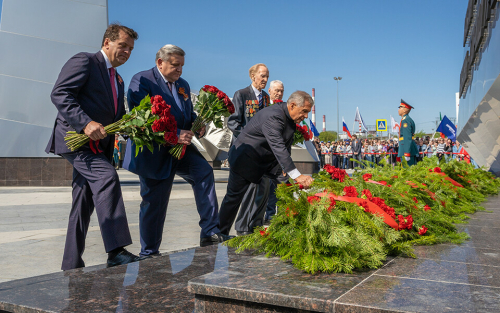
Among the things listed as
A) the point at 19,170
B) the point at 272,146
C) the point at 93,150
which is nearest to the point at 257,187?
the point at 272,146

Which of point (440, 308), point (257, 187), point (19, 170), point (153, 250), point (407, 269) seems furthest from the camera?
point (19, 170)

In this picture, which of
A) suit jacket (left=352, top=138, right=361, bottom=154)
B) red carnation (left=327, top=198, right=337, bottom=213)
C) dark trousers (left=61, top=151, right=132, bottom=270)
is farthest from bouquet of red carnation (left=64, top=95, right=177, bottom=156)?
suit jacket (left=352, top=138, right=361, bottom=154)

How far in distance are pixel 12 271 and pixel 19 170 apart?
10191mm

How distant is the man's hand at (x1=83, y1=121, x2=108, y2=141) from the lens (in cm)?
323

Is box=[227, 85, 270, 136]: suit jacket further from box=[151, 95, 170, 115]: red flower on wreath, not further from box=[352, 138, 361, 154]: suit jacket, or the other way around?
box=[352, 138, 361, 154]: suit jacket

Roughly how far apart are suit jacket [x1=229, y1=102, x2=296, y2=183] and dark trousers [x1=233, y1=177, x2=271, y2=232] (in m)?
0.34

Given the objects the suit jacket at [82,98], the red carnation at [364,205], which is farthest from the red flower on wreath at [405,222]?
the suit jacket at [82,98]

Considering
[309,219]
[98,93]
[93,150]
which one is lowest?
[309,219]

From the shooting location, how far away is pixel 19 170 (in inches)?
505

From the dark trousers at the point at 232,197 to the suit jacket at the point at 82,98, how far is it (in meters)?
1.30

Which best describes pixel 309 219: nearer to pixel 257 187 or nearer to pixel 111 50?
pixel 111 50

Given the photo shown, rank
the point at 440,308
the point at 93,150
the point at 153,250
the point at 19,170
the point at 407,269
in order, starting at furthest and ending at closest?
the point at 19,170 < the point at 153,250 < the point at 93,150 < the point at 407,269 < the point at 440,308

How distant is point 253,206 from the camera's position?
5.05 metres

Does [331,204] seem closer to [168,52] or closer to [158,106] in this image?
[158,106]
